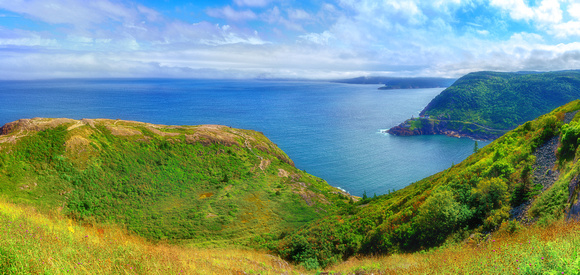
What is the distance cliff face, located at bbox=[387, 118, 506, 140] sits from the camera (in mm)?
139125

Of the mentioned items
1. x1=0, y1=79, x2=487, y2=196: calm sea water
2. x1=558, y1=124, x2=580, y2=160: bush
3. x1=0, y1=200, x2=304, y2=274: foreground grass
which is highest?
x1=558, y1=124, x2=580, y2=160: bush

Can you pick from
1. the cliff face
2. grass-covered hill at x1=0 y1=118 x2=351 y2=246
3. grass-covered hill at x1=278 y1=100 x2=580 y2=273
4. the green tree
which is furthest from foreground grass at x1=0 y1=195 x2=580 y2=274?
the cliff face

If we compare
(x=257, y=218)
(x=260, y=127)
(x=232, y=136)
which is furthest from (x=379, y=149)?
(x=257, y=218)

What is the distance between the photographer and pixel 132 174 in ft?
122

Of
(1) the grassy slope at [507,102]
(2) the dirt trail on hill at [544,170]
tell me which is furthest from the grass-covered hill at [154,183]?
(1) the grassy slope at [507,102]

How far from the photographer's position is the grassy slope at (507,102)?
16048 cm

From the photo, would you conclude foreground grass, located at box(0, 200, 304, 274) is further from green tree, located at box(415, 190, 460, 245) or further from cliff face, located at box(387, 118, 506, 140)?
cliff face, located at box(387, 118, 506, 140)

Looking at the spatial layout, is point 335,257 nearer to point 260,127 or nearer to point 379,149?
point 379,149

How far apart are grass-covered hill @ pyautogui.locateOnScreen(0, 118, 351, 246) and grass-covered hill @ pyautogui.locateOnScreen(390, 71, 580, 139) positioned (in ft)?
367

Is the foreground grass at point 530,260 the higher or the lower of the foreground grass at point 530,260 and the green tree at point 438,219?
the higher

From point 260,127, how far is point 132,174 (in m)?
103

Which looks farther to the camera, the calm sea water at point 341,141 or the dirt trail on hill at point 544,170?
the calm sea water at point 341,141

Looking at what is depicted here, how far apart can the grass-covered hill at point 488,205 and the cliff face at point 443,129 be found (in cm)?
12203

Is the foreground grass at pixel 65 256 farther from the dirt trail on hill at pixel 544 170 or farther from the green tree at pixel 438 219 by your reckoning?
the dirt trail on hill at pixel 544 170
